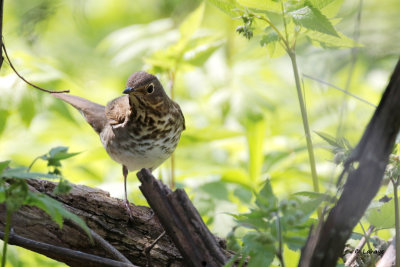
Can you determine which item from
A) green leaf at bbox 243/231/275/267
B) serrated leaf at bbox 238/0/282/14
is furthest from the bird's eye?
green leaf at bbox 243/231/275/267

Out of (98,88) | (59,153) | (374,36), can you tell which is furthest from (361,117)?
(98,88)

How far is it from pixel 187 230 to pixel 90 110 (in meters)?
1.61

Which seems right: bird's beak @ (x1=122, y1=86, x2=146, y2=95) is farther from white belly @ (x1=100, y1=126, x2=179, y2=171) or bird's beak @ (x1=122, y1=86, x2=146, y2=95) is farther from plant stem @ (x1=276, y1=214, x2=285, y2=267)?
plant stem @ (x1=276, y1=214, x2=285, y2=267)

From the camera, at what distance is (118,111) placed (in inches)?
92.8

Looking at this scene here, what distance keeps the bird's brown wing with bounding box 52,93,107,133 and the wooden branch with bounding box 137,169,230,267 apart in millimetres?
1345

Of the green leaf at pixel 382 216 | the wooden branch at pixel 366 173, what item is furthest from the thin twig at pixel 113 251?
the green leaf at pixel 382 216

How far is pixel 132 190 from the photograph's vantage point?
2.57m

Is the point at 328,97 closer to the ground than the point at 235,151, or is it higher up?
higher up

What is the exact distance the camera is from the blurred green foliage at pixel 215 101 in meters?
2.33

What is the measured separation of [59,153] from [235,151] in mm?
2152

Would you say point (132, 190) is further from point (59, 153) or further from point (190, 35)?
point (59, 153)

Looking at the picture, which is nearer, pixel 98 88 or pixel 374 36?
pixel 374 36

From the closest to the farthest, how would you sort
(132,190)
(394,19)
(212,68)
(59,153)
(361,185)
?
(361,185)
(59,153)
(132,190)
(394,19)
(212,68)

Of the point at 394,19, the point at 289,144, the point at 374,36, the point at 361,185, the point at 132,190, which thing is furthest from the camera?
the point at 289,144
